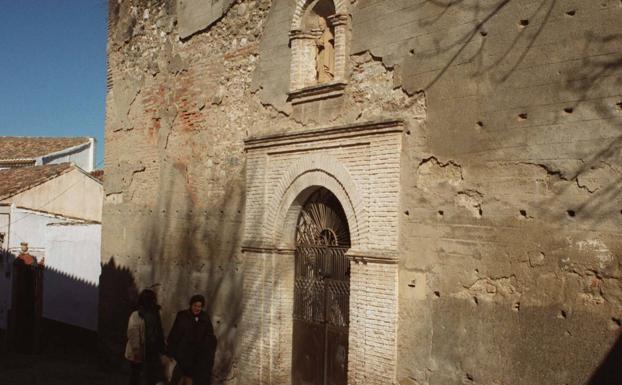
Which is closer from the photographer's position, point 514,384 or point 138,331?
point 514,384

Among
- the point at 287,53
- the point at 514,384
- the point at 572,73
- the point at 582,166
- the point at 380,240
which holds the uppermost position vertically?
the point at 287,53

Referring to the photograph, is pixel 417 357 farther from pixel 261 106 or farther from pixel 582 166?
pixel 261 106

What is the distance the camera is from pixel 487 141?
19.7ft

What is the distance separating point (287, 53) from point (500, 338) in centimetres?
411

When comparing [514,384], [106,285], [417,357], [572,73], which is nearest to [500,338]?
[514,384]

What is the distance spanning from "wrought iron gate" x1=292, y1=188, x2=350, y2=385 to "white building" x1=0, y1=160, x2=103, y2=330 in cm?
712

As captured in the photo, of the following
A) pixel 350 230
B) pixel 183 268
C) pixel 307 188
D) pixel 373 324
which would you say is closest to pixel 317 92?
pixel 307 188

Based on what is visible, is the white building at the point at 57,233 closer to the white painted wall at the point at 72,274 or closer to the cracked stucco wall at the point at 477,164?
the white painted wall at the point at 72,274

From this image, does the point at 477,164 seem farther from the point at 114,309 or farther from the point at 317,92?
the point at 114,309

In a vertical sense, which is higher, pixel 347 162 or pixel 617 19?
pixel 617 19

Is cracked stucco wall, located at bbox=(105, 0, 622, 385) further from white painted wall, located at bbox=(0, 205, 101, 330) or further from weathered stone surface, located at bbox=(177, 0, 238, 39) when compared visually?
white painted wall, located at bbox=(0, 205, 101, 330)

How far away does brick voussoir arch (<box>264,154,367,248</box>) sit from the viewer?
7.16 meters

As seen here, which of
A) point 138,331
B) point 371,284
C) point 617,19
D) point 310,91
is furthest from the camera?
point 138,331

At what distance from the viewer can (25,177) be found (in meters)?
18.5
